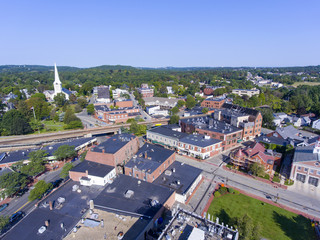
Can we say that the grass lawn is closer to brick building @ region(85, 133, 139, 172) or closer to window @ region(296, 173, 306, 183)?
window @ region(296, 173, 306, 183)

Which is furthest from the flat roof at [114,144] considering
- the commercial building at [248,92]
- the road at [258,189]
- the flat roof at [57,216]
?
the commercial building at [248,92]

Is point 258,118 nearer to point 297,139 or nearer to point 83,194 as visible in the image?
point 297,139

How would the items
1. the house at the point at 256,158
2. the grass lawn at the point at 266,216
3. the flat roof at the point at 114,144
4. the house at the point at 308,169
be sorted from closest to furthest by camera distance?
the grass lawn at the point at 266,216, the house at the point at 308,169, the flat roof at the point at 114,144, the house at the point at 256,158

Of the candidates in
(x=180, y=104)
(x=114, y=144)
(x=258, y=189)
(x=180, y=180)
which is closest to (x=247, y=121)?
(x=258, y=189)

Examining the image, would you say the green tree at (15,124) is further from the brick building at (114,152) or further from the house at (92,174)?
the house at (92,174)

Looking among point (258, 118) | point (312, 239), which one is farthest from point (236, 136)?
point (312, 239)

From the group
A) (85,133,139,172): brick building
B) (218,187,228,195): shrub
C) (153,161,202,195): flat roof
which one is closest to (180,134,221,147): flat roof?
(153,161,202,195): flat roof
